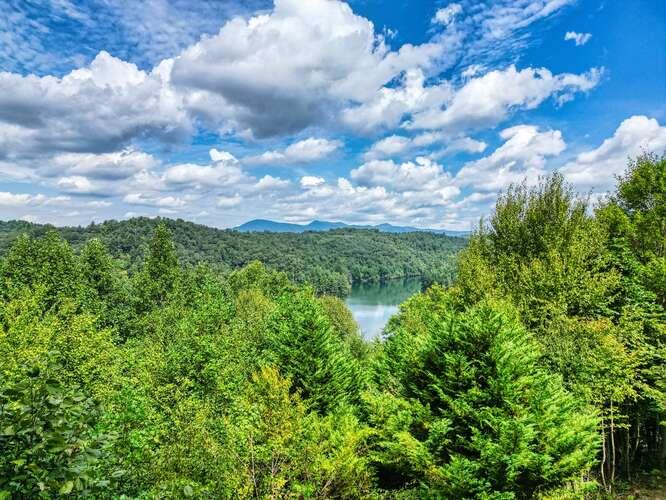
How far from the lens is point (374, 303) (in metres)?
123

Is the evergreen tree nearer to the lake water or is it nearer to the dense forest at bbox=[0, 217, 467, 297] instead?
the lake water

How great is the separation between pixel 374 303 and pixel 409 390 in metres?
109

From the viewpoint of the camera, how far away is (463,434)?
41.2 feet

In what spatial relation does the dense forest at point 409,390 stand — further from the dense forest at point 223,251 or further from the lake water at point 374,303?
the dense forest at point 223,251

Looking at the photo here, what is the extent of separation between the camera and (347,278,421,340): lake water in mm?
82919

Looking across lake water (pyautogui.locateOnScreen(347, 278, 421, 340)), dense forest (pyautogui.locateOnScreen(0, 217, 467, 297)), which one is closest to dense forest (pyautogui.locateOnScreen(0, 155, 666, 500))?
lake water (pyautogui.locateOnScreen(347, 278, 421, 340))

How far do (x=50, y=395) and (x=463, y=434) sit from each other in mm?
11908

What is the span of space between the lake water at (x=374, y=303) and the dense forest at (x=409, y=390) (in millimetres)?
41411

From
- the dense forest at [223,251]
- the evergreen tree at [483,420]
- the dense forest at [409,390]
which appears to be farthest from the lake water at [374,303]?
the evergreen tree at [483,420]

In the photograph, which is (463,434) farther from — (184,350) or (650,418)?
(650,418)

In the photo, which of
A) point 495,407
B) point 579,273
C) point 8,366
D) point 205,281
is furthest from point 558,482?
point 205,281

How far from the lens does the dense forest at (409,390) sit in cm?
678

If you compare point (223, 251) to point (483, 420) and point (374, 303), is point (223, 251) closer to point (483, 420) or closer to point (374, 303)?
point (374, 303)

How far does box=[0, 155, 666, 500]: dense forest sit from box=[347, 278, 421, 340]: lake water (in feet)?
136
